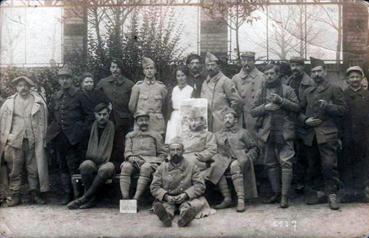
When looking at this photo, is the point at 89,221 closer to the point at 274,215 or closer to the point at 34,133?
the point at 34,133

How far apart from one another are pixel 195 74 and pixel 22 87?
236 centimetres

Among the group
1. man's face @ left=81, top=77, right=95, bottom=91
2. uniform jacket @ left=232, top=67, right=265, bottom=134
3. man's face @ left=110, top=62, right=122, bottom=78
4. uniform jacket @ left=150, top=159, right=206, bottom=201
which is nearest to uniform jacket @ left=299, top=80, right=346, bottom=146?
uniform jacket @ left=232, top=67, right=265, bottom=134

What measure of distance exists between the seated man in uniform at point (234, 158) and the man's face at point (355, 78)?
1.50 metres

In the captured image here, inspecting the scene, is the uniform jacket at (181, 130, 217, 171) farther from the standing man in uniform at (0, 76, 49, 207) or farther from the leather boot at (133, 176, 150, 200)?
the standing man in uniform at (0, 76, 49, 207)

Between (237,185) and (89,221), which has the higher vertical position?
(237,185)

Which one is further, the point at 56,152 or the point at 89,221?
the point at 56,152

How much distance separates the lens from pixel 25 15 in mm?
7305

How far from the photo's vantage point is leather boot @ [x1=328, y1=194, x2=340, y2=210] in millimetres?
6918

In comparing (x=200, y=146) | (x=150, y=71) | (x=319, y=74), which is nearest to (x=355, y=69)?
(x=319, y=74)

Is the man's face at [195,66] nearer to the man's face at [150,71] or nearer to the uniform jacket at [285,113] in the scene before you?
the man's face at [150,71]

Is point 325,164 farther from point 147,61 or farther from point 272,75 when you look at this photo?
point 147,61

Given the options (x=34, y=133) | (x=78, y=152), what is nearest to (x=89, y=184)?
(x=78, y=152)

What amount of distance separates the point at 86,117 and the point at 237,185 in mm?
2223

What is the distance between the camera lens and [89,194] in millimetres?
7117
